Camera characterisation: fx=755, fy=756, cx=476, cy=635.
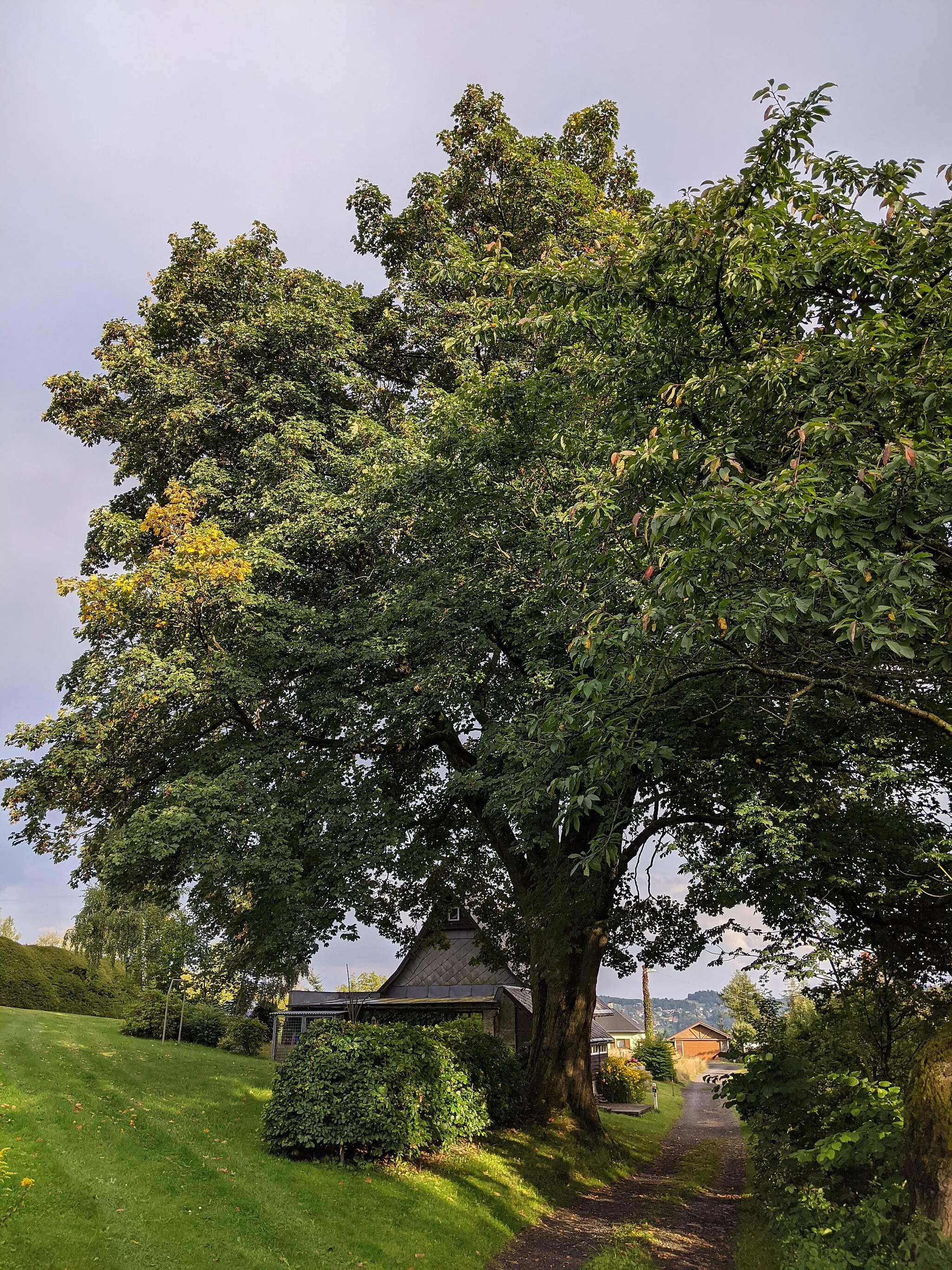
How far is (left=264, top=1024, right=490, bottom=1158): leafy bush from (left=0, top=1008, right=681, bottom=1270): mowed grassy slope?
1.28 feet

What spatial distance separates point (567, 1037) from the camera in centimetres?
1752

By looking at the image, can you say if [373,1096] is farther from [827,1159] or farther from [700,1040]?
[700,1040]

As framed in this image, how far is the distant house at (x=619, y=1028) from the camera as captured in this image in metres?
51.6

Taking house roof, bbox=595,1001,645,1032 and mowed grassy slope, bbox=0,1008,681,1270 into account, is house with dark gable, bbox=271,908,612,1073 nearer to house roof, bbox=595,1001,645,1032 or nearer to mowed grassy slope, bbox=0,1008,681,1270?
mowed grassy slope, bbox=0,1008,681,1270

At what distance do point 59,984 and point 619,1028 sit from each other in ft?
135

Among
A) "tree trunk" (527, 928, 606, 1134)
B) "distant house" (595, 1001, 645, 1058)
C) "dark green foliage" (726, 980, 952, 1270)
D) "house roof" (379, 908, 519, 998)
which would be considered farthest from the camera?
"distant house" (595, 1001, 645, 1058)

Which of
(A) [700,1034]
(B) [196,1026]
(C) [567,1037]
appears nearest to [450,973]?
(B) [196,1026]

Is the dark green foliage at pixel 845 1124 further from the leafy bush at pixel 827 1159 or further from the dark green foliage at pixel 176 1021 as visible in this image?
the dark green foliage at pixel 176 1021

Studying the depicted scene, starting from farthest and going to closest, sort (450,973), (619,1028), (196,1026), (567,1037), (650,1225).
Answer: (619,1028)
(450,973)
(196,1026)
(567,1037)
(650,1225)

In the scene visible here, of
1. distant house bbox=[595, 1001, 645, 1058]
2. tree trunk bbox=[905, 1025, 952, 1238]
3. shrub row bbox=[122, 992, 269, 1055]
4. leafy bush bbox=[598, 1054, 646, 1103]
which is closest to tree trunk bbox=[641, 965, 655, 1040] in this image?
distant house bbox=[595, 1001, 645, 1058]

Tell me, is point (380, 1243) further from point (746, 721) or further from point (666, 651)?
point (666, 651)

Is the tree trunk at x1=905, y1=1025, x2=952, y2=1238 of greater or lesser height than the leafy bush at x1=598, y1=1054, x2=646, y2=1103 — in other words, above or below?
above

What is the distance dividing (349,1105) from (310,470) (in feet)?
40.0

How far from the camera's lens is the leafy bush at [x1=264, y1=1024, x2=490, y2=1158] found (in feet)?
40.3
